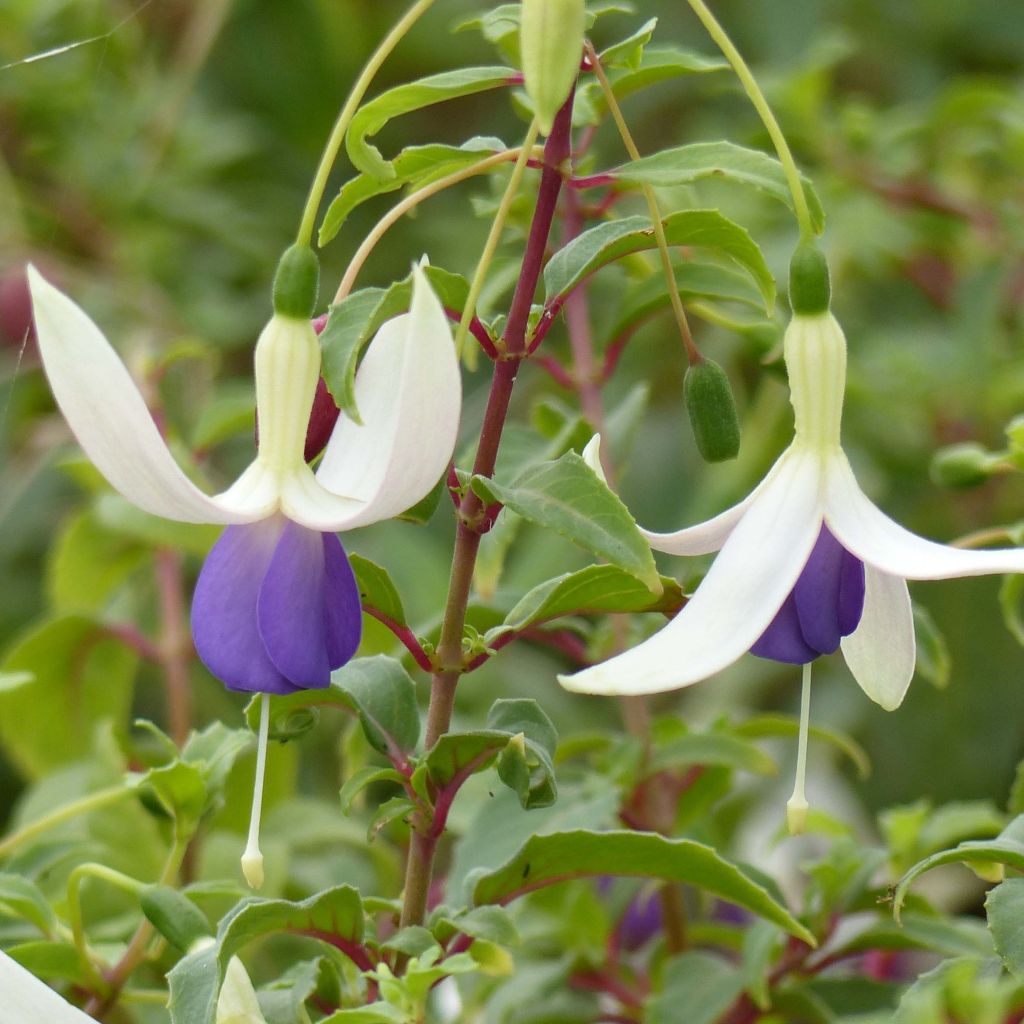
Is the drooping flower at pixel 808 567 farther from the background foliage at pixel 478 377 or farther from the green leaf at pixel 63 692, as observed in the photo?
the green leaf at pixel 63 692

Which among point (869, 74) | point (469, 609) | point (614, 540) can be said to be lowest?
point (869, 74)

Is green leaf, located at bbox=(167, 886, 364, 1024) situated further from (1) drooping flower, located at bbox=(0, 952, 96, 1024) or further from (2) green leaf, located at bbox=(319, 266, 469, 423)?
(2) green leaf, located at bbox=(319, 266, 469, 423)

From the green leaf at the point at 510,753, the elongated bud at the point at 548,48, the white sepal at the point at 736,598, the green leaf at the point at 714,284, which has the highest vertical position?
the elongated bud at the point at 548,48

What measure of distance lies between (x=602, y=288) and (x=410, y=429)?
1.05m

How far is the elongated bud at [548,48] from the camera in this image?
46cm

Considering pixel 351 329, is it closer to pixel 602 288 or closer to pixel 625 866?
pixel 625 866

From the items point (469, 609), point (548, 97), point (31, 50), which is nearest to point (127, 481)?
point (548, 97)

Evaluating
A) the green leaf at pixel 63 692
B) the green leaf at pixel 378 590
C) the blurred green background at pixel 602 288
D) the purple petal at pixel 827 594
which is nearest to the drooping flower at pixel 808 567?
the purple petal at pixel 827 594

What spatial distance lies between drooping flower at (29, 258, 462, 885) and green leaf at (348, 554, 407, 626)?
5 cm

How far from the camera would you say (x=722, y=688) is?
1.63 meters

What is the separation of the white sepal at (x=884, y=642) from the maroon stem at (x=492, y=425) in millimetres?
139

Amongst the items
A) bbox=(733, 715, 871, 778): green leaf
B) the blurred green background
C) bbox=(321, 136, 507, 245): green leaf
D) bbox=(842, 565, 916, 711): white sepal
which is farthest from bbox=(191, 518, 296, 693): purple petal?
the blurred green background

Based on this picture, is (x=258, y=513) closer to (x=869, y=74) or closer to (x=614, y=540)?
(x=614, y=540)

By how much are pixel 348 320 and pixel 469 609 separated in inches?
8.5
